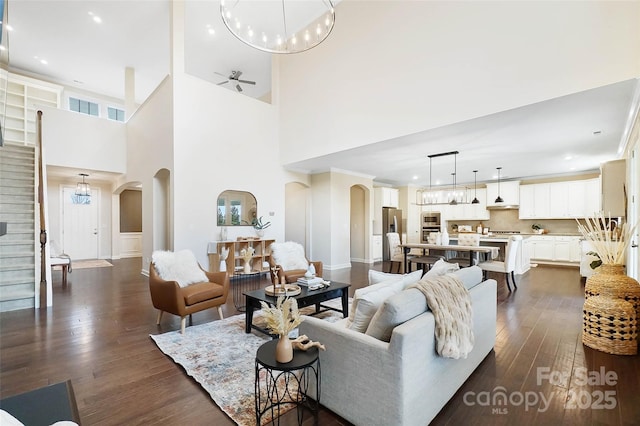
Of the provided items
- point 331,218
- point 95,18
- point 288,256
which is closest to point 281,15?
point 95,18

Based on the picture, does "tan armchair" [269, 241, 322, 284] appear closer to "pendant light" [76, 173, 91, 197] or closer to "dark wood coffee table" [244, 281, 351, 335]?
"dark wood coffee table" [244, 281, 351, 335]

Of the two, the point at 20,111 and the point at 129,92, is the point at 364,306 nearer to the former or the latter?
the point at 129,92

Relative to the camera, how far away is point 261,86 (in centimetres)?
916

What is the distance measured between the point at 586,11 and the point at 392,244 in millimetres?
5075

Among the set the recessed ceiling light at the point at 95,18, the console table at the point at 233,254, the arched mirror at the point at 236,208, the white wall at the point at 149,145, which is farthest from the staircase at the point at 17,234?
the recessed ceiling light at the point at 95,18

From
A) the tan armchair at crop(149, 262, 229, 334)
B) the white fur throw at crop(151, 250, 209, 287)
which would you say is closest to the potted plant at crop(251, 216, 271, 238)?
the white fur throw at crop(151, 250, 209, 287)

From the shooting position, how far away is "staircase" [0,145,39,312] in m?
4.12

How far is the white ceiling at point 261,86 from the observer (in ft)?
13.1

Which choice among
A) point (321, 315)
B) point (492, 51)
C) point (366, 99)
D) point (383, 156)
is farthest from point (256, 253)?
point (492, 51)

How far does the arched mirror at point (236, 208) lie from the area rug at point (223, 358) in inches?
124

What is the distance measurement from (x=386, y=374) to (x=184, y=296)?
251 cm

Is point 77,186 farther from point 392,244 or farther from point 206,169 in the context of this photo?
point 392,244

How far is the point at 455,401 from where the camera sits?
201 centimetres

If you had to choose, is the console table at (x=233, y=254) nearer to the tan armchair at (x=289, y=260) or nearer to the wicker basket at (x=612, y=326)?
the tan armchair at (x=289, y=260)
